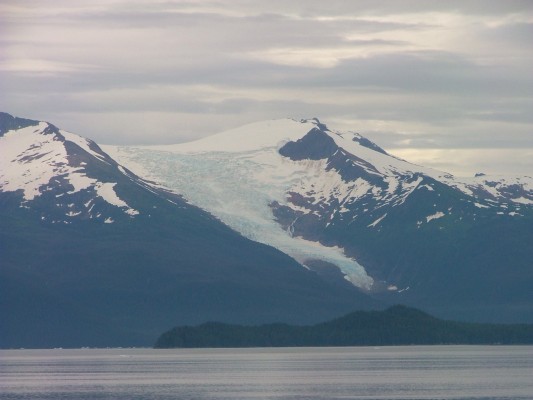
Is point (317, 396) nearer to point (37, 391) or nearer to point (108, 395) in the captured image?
point (108, 395)

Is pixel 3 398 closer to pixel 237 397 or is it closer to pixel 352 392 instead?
pixel 237 397

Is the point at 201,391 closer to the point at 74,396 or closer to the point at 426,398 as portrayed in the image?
the point at 74,396

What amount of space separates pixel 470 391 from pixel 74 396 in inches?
1733

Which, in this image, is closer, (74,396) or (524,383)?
(74,396)

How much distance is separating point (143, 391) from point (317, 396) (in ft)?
83.3

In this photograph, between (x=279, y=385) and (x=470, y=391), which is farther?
(x=279, y=385)

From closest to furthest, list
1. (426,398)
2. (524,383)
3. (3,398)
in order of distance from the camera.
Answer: (426,398)
(3,398)
(524,383)

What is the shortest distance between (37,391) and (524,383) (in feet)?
191

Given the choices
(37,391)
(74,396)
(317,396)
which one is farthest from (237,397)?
(37,391)

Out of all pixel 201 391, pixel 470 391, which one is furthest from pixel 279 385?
pixel 470 391

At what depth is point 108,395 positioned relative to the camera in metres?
180

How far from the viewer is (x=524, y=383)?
190 meters

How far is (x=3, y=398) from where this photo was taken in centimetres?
17700

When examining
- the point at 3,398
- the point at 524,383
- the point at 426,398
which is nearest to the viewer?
the point at 426,398
